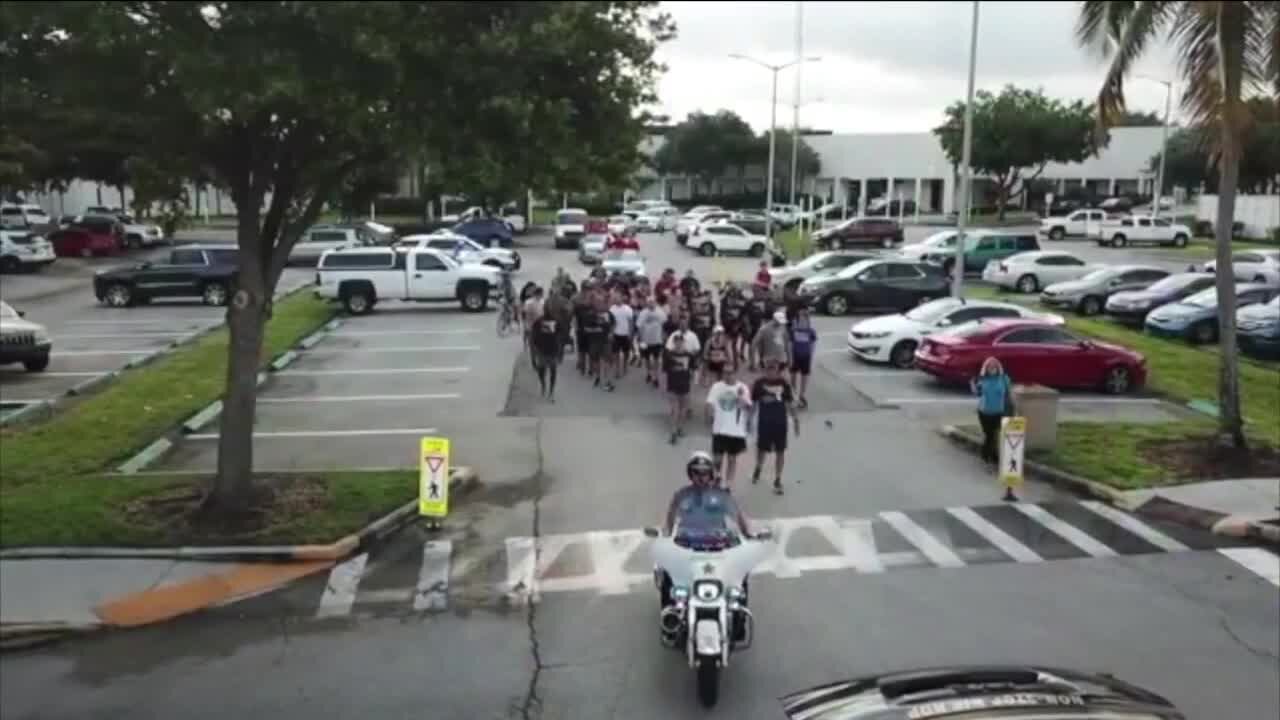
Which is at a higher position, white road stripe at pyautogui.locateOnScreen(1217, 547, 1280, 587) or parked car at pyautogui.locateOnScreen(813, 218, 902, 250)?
parked car at pyautogui.locateOnScreen(813, 218, 902, 250)

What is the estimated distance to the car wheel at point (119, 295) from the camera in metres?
35.7

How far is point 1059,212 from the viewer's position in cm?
8406

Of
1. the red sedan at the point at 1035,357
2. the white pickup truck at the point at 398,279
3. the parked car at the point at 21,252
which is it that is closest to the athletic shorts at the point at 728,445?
the red sedan at the point at 1035,357

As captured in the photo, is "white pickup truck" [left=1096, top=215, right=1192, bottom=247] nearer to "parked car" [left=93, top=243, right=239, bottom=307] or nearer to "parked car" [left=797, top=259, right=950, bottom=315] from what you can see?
"parked car" [left=797, top=259, right=950, bottom=315]

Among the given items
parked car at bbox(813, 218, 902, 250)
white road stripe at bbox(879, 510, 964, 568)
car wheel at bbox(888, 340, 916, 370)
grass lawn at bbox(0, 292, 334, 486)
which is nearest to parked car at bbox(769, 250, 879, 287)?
car wheel at bbox(888, 340, 916, 370)

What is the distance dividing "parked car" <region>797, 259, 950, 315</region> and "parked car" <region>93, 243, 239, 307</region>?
56.2 feet

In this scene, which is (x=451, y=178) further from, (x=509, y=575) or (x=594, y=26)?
(x=509, y=575)

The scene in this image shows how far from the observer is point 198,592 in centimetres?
1143

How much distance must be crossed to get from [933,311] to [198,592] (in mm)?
17947

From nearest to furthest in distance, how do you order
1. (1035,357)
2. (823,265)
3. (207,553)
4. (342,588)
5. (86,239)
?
(342,588) → (207,553) → (1035,357) → (823,265) → (86,239)

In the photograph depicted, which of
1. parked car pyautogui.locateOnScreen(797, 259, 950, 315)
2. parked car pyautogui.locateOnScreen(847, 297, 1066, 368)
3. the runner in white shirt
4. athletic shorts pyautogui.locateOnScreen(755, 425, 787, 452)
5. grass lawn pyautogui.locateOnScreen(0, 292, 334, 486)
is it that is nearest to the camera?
the runner in white shirt

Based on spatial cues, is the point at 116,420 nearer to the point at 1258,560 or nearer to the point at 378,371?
the point at 378,371

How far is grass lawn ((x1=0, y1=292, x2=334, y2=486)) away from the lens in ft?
51.1

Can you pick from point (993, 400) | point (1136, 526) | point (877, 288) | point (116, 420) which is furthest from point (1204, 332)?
point (116, 420)
